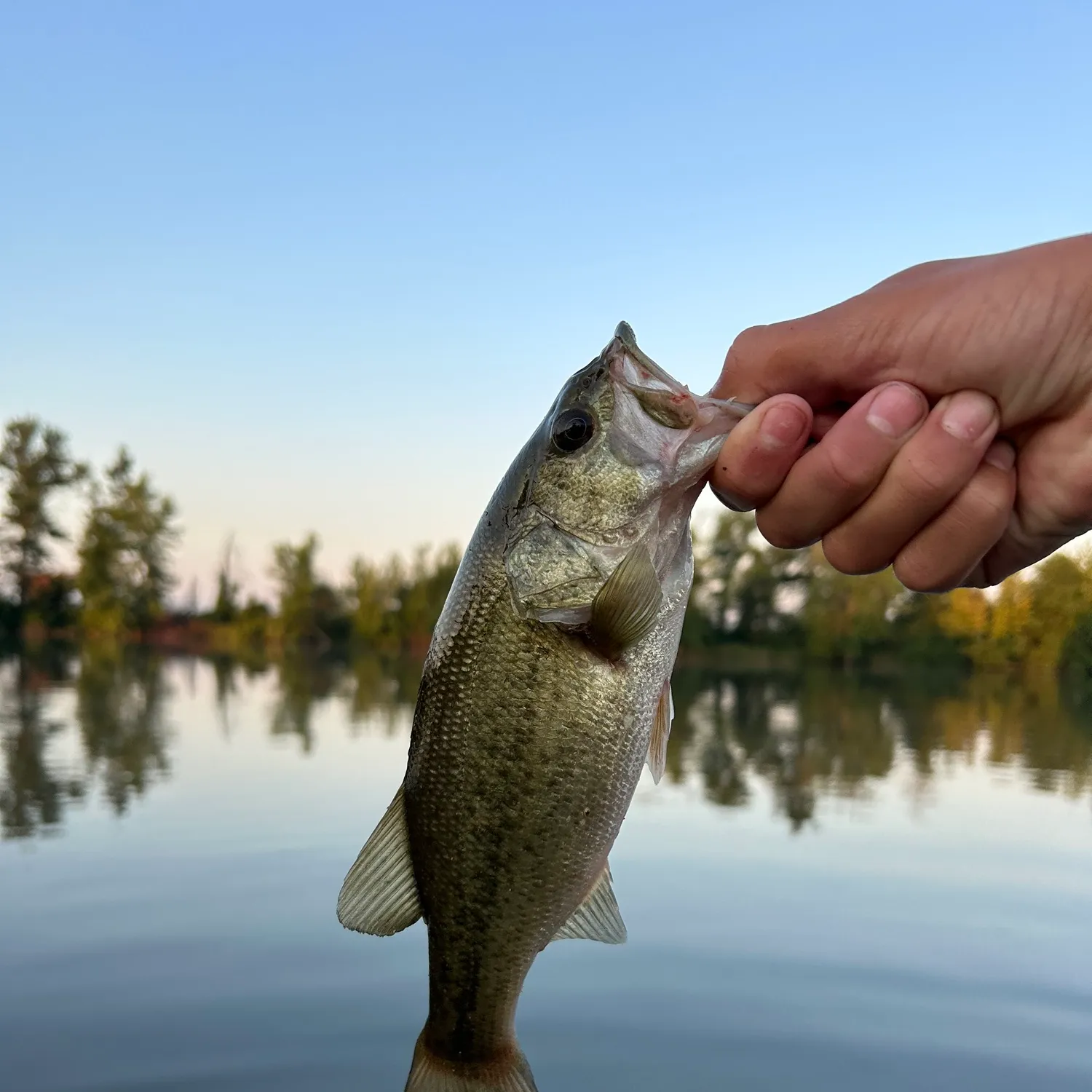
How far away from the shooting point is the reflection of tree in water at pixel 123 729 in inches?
669

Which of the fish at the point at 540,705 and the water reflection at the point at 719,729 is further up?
the fish at the point at 540,705

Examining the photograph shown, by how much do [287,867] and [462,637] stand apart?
10053 mm

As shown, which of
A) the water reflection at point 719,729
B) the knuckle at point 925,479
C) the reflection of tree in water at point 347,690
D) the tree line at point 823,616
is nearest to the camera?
the knuckle at point 925,479

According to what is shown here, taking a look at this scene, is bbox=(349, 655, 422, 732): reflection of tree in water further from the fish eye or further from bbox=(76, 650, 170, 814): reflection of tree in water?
the fish eye

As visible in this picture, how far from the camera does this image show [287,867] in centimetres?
1175

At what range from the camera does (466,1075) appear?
9.53 ft

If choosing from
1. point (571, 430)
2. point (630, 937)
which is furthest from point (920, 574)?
point (630, 937)

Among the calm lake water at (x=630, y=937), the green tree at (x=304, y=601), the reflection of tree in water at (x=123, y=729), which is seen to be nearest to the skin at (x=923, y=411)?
the calm lake water at (x=630, y=937)

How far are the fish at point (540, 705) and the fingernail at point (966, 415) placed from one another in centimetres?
58

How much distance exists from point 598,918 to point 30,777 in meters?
16.4

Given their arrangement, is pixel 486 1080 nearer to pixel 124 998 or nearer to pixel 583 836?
pixel 583 836

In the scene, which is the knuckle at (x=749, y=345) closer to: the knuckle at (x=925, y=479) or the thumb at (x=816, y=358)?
the thumb at (x=816, y=358)

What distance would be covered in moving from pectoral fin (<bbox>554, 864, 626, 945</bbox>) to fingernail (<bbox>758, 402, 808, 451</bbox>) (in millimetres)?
1285

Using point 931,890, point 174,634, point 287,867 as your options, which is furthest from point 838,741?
point 174,634
